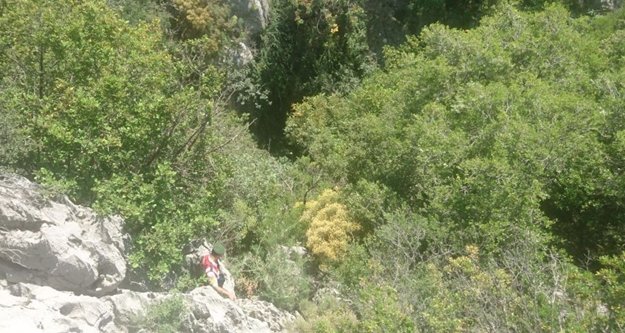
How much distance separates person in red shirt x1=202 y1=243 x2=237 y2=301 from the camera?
1070cm

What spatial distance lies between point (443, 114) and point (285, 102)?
8568mm

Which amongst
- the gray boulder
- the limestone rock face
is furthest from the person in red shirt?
the gray boulder

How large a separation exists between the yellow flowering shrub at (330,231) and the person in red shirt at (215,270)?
246cm

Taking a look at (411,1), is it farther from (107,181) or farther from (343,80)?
(107,181)

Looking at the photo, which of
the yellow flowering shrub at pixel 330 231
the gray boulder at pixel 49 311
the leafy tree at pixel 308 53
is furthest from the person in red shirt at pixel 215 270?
the leafy tree at pixel 308 53

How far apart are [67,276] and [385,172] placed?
22.5 feet

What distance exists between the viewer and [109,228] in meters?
9.84

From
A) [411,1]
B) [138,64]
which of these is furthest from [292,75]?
[138,64]

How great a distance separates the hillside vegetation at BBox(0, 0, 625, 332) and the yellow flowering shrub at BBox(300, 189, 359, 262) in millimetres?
49

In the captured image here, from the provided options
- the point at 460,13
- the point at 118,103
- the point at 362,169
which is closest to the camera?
the point at 118,103

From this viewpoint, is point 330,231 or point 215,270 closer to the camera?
point 215,270

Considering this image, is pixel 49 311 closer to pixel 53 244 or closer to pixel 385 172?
pixel 53 244

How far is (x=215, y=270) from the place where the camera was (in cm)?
1095

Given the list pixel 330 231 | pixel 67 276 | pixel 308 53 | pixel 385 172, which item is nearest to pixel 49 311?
pixel 67 276
